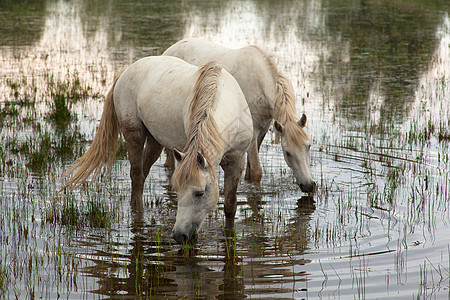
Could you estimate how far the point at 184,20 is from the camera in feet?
74.8

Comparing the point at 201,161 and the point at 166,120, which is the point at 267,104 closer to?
the point at 166,120

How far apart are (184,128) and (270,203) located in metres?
1.81

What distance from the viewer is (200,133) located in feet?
14.8

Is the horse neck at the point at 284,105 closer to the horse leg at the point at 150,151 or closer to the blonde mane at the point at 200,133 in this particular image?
the horse leg at the point at 150,151

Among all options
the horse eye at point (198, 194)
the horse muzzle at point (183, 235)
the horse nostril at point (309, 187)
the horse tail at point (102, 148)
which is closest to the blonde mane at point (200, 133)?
the horse eye at point (198, 194)

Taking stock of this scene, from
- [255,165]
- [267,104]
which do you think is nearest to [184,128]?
[267,104]

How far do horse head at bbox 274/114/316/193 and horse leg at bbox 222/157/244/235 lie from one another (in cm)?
128

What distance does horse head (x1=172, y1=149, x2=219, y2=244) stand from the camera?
4.34 meters

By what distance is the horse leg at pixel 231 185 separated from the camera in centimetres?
528

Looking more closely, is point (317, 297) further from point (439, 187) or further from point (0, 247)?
point (439, 187)

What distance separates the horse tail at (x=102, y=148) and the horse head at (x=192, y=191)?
2219 millimetres

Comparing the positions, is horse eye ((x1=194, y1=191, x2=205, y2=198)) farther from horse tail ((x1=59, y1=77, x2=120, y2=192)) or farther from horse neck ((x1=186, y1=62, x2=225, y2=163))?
horse tail ((x1=59, y1=77, x2=120, y2=192))

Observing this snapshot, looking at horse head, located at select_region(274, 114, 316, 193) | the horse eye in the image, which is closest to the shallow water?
horse head, located at select_region(274, 114, 316, 193)

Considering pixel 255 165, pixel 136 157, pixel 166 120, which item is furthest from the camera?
pixel 255 165
